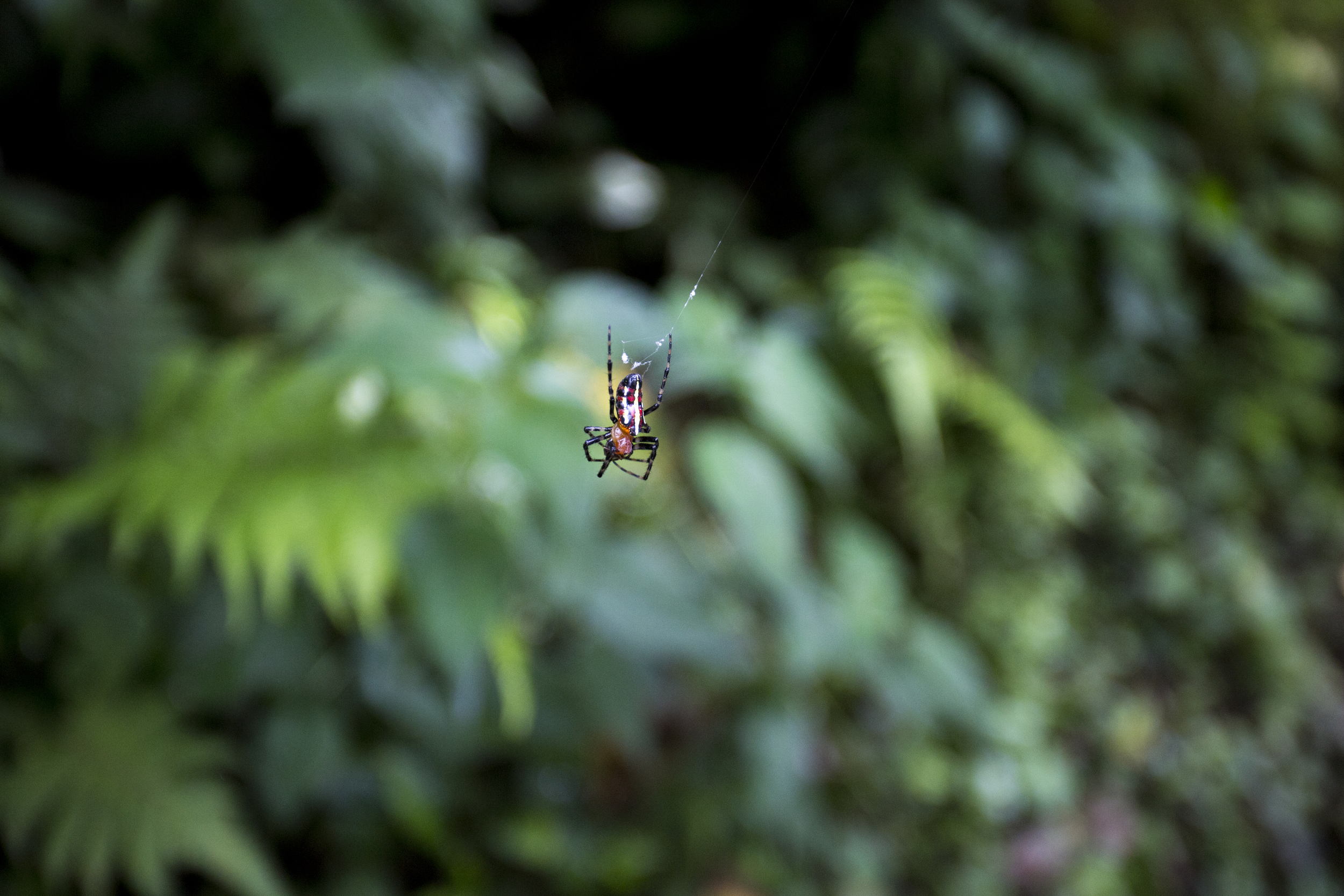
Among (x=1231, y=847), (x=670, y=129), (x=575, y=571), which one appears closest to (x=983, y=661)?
(x=1231, y=847)

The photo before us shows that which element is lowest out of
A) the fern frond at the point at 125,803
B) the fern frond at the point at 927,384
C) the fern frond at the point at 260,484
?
the fern frond at the point at 125,803

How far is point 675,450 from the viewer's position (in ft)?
7.18

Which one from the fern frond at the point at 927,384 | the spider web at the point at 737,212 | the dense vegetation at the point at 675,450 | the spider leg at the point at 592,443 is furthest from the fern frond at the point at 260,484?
the fern frond at the point at 927,384

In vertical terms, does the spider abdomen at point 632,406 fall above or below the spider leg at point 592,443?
above

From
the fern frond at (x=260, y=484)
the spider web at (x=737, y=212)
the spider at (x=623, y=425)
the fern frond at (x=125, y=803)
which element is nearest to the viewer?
the fern frond at (x=260, y=484)

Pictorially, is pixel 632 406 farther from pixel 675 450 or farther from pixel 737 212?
pixel 737 212

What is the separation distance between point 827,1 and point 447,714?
2048mm

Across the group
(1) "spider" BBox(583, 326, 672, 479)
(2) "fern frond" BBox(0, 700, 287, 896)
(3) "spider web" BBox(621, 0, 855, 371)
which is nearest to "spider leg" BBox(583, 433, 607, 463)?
(1) "spider" BBox(583, 326, 672, 479)

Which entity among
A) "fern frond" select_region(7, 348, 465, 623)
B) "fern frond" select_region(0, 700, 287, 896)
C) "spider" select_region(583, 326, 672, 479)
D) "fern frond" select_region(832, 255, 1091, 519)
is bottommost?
"fern frond" select_region(0, 700, 287, 896)

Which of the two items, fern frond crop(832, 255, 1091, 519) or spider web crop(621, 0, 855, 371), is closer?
spider web crop(621, 0, 855, 371)

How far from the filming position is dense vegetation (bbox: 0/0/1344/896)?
1.33 meters

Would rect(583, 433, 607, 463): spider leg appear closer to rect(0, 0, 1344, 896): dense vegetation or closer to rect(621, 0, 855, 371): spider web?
rect(0, 0, 1344, 896): dense vegetation

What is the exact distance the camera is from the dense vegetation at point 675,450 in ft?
4.36

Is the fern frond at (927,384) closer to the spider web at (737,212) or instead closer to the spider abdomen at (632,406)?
the spider web at (737,212)
